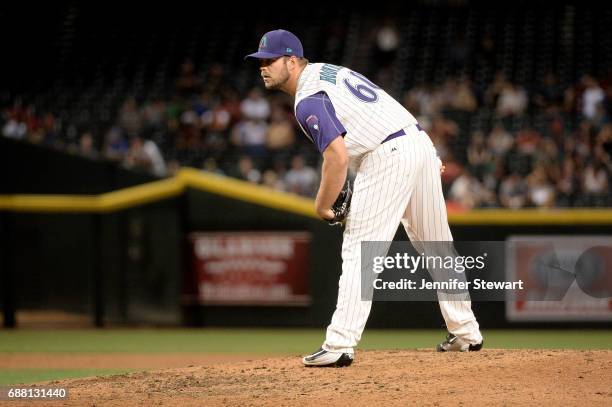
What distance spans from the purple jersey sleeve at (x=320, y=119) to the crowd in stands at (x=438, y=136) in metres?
6.84

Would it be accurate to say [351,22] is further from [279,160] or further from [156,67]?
[279,160]

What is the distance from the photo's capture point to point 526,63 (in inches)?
637

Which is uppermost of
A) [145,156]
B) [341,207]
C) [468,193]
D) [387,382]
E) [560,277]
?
[145,156]

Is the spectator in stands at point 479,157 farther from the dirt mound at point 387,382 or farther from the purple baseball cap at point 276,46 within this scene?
the purple baseball cap at point 276,46

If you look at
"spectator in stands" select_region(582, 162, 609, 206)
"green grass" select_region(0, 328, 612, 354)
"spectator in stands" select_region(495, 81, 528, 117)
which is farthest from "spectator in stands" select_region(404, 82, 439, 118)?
"green grass" select_region(0, 328, 612, 354)

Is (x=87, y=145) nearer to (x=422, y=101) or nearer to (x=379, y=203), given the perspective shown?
(x=422, y=101)

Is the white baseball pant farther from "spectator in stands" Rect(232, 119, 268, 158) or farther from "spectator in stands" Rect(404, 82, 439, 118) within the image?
"spectator in stands" Rect(232, 119, 268, 158)

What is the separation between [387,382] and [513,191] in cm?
769

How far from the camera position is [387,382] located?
5055 millimetres

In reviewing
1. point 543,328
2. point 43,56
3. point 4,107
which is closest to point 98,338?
point 543,328

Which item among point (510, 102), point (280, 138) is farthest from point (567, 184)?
point (280, 138)

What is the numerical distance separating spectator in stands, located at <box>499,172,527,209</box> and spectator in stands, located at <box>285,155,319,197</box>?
2457mm

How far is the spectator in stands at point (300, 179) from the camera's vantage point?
13.5 m

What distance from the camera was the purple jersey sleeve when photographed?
5.21 m
